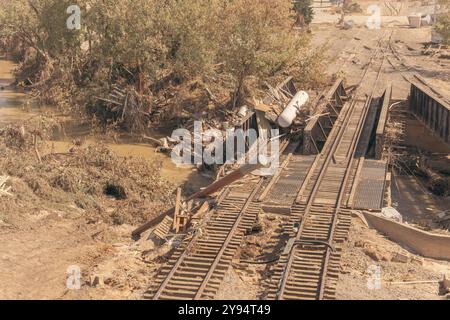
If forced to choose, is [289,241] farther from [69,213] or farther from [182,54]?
[182,54]

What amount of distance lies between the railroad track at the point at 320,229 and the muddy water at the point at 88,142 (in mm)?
4355

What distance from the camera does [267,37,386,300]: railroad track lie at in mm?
11922

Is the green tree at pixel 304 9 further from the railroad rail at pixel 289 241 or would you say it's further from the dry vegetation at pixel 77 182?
the dry vegetation at pixel 77 182

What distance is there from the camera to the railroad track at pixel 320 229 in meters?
11.9

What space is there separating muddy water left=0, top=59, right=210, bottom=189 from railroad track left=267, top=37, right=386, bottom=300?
4.36 meters

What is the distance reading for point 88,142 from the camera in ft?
81.1

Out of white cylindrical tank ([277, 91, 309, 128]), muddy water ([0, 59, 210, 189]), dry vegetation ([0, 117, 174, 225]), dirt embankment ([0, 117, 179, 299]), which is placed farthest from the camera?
white cylindrical tank ([277, 91, 309, 128])

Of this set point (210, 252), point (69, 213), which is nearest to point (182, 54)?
point (69, 213)

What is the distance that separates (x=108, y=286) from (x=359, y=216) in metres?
6.67

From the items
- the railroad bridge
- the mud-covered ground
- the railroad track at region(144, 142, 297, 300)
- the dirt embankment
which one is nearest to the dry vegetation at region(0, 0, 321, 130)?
the railroad bridge

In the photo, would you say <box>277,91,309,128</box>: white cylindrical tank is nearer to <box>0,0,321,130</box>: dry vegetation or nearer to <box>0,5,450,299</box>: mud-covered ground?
<box>0,0,321,130</box>: dry vegetation

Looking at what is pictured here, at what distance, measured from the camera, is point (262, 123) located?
23234 mm
